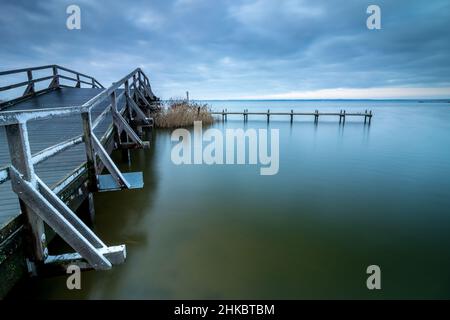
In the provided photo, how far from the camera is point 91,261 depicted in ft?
6.48

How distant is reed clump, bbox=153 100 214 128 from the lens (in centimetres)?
1616

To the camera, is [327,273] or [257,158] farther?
[257,158]

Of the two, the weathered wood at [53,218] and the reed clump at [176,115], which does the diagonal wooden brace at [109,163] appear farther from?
the reed clump at [176,115]

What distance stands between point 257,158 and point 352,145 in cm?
589

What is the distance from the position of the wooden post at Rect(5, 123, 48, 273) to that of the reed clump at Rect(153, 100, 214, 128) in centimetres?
1476

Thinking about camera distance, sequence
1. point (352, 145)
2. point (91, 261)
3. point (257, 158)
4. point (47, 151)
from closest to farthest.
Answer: point (91, 261) → point (47, 151) → point (257, 158) → point (352, 145)

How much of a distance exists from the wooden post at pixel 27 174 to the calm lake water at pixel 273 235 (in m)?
0.99

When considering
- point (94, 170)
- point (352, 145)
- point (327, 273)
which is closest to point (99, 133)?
point (94, 170)

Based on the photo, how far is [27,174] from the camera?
1.82m

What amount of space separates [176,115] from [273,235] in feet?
45.7

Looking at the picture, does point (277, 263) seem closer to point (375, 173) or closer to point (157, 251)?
point (157, 251)
